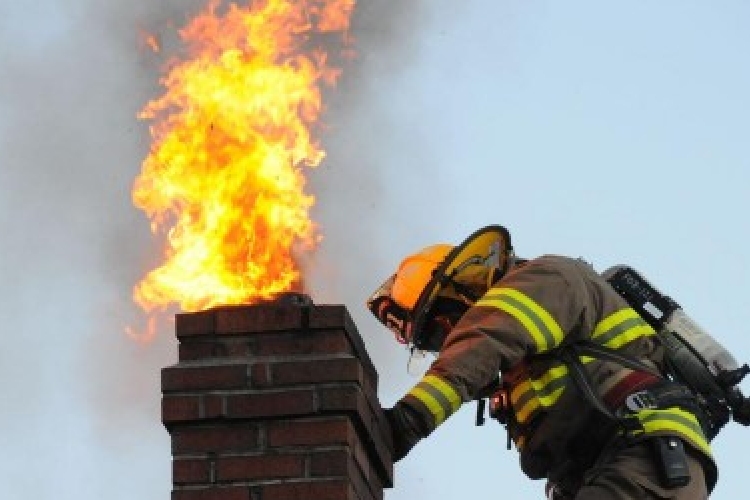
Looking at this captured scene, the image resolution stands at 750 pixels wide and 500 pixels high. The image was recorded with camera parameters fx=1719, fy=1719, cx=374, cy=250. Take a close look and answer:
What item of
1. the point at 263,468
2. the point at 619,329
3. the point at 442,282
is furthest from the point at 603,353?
the point at 263,468

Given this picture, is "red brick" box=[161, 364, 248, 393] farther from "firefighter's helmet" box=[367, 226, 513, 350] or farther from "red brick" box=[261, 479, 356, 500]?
"firefighter's helmet" box=[367, 226, 513, 350]

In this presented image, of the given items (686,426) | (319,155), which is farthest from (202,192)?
(686,426)

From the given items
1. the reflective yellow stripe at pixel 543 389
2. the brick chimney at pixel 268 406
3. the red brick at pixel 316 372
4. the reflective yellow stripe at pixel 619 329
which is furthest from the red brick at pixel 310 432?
the reflective yellow stripe at pixel 619 329

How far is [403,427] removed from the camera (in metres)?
5.83

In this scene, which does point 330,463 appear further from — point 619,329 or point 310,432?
point 619,329

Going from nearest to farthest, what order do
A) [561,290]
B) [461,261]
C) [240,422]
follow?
[240,422] → [561,290] → [461,261]

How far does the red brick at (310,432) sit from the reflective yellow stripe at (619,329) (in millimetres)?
1465

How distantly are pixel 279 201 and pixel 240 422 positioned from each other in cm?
126

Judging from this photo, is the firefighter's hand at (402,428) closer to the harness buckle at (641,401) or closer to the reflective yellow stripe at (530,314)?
the reflective yellow stripe at (530,314)

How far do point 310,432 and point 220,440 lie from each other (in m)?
0.29

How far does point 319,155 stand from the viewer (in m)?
7.11

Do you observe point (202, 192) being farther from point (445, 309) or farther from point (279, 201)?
point (445, 309)

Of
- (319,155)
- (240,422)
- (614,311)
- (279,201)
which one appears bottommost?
(240,422)

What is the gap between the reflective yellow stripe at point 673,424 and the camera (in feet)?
20.4
